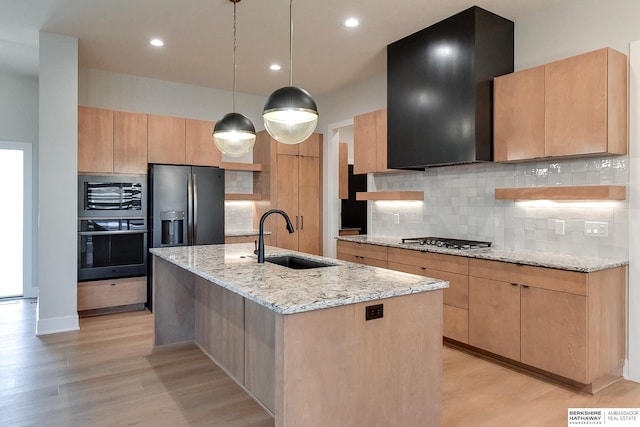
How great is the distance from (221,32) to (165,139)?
1.63 metres

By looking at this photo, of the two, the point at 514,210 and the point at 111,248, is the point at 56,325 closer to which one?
the point at 111,248

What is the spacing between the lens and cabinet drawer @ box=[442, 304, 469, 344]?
3.52 m

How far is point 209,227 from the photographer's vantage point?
17.1 feet

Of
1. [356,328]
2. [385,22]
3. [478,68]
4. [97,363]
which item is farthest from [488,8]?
[97,363]

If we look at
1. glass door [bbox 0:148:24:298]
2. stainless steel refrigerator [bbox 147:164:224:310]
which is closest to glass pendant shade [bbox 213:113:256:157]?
stainless steel refrigerator [bbox 147:164:224:310]

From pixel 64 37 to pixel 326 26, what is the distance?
263 centimetres

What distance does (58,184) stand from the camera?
4.17 meters

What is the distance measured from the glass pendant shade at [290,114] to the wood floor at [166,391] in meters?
1.72

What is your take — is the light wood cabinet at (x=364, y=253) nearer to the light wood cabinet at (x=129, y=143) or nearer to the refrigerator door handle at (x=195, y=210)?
the refrigerator door handle at (x=195, y=210)

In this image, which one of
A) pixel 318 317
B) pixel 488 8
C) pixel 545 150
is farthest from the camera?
pixel 488 8

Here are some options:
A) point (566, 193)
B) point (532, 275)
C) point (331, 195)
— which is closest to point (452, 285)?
point (532, 275)

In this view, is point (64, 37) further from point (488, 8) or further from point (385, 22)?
point (488, 8)

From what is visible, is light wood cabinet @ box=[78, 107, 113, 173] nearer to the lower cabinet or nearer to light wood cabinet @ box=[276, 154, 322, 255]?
light wood cabinet @ box=[276, 154, 322, 255]

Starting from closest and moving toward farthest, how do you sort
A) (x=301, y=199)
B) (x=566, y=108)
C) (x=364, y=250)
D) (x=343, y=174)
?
(x=566, y=108) < (x=364, y=250) < (x=301, y=199) < (x=343, y=174)
